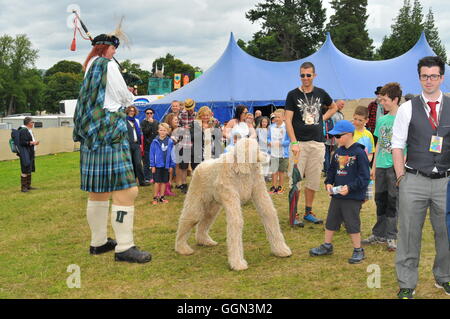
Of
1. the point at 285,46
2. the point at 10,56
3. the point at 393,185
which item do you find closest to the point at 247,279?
the point at 393,185

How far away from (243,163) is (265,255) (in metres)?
1.17

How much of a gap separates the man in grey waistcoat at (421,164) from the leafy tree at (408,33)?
186ft

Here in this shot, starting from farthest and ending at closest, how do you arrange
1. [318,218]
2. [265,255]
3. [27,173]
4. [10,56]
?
1. [10,56]
2. [27,173]
3. [318,218]
4. [265,255]

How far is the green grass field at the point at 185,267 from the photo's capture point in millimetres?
3756

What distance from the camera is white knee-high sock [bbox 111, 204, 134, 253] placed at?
451 cm

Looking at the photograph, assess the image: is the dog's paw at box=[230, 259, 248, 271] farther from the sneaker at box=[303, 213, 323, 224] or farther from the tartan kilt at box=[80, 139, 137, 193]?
the sneaker at box=[303, 213, 323, 224]

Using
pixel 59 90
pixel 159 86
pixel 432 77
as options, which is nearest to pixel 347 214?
pixel 432 77

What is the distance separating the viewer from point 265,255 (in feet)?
15.8

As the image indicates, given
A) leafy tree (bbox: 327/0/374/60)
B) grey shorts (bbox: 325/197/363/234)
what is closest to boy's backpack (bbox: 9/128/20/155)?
grey shorts (bbox: 325/197/363/234)

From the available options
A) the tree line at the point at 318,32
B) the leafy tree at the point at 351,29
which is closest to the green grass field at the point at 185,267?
the tree line at the point at 318,32

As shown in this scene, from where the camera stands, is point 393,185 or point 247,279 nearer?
point 247,279

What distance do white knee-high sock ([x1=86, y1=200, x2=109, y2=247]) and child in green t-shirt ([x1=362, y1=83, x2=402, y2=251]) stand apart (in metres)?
3.23

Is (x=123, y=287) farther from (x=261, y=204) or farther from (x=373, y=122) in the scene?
(x=373, y=122)

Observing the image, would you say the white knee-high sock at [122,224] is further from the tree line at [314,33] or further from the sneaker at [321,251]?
the tree line at [314,33]
